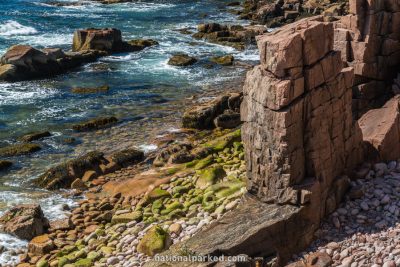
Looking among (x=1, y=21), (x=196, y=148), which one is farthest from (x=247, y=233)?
(x=1, y=21)

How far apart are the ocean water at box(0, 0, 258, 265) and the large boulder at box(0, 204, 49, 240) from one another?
47 centimetres

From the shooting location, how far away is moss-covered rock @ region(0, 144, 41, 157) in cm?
3012

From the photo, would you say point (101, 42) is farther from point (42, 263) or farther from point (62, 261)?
point (62, 261)

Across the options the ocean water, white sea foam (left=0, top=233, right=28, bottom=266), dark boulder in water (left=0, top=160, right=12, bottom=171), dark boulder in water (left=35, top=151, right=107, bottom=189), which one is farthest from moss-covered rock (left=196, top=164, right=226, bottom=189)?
dark boulder in water (left=0, top=160, right=12, bottom=171)

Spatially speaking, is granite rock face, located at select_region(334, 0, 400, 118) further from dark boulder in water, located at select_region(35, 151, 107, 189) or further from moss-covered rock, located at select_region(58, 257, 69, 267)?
dark boulder in water, located at select_region(35, 151, 107, 189)

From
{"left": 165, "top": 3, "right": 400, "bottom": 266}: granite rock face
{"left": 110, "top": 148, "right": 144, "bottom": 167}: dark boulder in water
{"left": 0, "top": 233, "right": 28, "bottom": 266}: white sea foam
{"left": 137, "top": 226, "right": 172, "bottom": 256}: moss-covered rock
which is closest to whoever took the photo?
{"left": 165, "top": 3, "right": 400, "bottom": 266}: granite rock face

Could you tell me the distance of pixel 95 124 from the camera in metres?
33.8

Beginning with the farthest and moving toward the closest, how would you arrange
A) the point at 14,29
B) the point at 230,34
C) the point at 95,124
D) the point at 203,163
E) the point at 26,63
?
the point at 14,29 → the point at 230,34 → the point at 26,63 → the point at 95,124 → the point at 203,163

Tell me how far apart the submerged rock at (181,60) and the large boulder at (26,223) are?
28097 millimetres

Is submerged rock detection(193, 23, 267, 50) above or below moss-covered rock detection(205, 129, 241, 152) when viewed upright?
above

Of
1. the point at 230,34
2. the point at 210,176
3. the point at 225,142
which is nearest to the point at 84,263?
the point at 210,176

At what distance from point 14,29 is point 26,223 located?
155ft

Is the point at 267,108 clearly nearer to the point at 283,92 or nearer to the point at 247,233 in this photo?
the point at 283,92

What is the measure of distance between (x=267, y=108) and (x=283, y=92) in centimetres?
76
